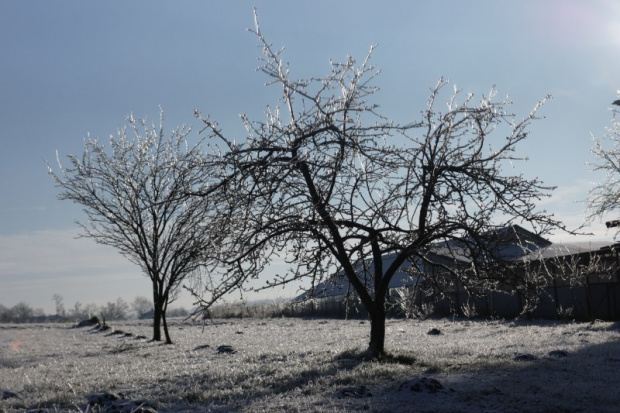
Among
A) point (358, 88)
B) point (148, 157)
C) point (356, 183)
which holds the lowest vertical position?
point (356, 183)

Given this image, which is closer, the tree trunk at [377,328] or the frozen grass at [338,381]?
the frozen grass at [338,381]

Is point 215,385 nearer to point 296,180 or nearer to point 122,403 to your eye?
point 122,403

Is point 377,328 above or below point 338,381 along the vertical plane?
above

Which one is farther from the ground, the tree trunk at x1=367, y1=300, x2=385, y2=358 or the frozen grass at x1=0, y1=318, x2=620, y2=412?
the tree trunk at x1=367, y1=300, x2=385, y2=358

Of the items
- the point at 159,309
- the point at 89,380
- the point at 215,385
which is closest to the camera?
the point at 215,385

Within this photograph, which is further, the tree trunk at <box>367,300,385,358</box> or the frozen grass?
the tree trunk at <box>367,300,385,358</box>

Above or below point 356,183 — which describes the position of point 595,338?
below

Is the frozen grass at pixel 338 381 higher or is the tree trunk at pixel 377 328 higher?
the tree trunk at pixel 377 328

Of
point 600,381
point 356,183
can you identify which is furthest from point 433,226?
point 600,381

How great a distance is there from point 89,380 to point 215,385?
3.29 meters

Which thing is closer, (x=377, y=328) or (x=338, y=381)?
(x=338, y=381)

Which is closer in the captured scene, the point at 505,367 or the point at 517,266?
the point at 505,367

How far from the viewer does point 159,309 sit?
75.8ft

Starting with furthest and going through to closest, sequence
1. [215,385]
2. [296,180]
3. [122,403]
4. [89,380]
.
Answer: [296,180] → [89,380] → [215,385] → [122,403]
